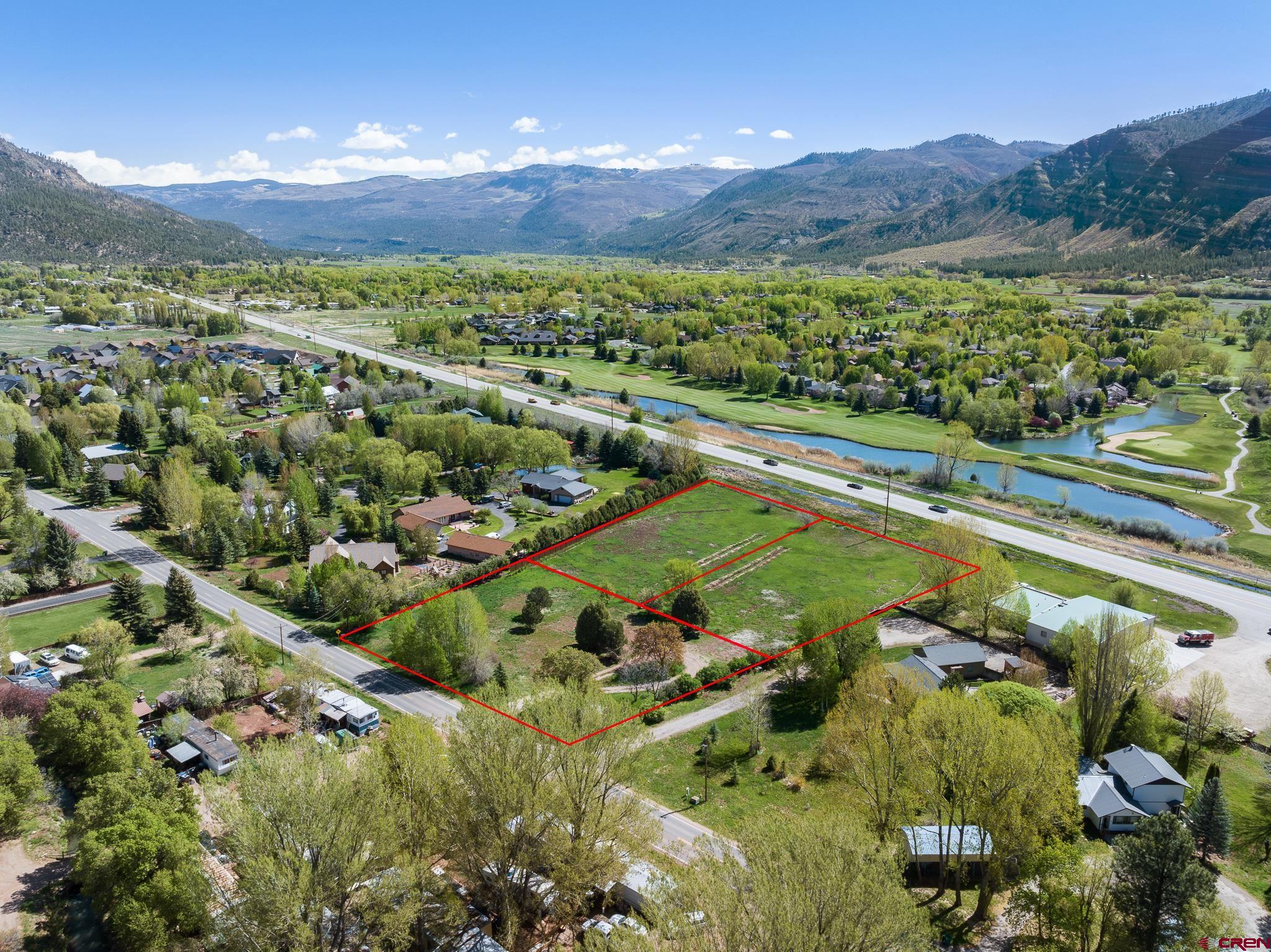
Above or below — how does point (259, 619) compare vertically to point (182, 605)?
below

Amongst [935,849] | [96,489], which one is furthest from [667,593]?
[96,489]

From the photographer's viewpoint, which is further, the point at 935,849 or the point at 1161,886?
the point at 935,849

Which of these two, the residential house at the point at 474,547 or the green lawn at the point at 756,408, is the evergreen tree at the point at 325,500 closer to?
the residential house at the point at 474,547

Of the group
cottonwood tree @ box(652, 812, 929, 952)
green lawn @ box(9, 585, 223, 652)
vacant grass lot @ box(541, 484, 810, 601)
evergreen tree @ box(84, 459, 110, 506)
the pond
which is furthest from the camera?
the pond

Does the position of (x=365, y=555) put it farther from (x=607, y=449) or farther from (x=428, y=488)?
(x=607, y=449)

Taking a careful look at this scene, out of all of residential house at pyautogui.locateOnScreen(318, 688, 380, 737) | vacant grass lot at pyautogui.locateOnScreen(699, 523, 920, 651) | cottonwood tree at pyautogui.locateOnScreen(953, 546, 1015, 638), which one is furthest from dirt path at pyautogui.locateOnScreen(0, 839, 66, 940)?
cottonwood tree at pyautogui.locateOnScreen(953, 546, 1015, 638)

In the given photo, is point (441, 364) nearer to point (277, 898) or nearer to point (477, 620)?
point (477, 620)

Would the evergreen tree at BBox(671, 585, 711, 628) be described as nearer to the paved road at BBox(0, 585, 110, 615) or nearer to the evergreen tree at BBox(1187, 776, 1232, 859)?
the evergreen tree at BBox(1187, 776, 1232, 859)

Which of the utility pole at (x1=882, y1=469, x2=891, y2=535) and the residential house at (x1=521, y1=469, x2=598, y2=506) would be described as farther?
the residential house at (x1=521, y1=469, x2=598, y2=506)
